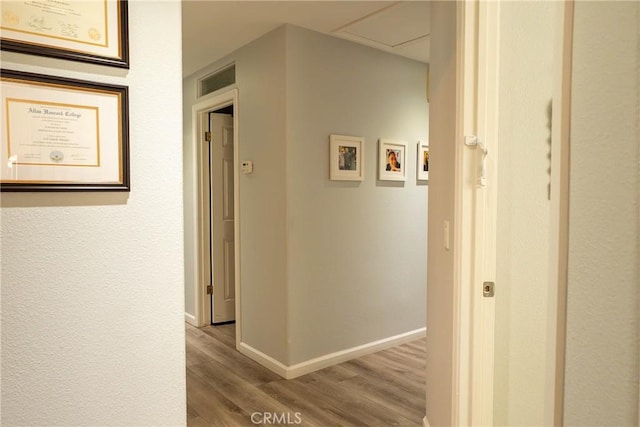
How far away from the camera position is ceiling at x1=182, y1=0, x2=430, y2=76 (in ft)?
8.69

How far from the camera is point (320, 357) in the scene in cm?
320

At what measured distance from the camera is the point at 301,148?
304 cm

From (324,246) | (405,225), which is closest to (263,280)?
(324,246)

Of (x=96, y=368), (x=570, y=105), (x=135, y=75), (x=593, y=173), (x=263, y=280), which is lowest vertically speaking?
(x=263, y=280)

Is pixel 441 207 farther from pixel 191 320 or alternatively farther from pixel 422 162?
pixel 191 320

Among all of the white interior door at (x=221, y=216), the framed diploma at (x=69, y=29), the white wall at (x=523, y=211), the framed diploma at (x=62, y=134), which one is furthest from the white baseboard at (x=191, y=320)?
the framed diploma at (x=69, y=29)

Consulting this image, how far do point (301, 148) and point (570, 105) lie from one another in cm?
244

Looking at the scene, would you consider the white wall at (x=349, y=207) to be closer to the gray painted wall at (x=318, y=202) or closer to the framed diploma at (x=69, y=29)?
the gray painted wall at (x=318, y=202)

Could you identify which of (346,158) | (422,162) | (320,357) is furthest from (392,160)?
(320,357)

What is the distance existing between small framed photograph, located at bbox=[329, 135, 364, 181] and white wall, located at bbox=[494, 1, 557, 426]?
172 centimetres

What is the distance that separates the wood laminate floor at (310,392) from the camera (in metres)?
2.49

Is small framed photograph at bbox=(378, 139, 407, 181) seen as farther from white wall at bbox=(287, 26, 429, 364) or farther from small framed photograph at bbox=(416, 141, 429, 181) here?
small framed photograph at bbox=(416, 141, 429, 181)

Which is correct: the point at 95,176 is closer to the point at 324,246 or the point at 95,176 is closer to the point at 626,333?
the point at 626,333

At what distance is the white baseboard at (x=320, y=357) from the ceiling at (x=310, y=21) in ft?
7.90
